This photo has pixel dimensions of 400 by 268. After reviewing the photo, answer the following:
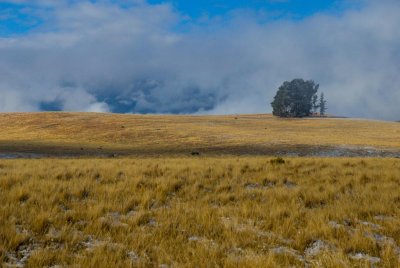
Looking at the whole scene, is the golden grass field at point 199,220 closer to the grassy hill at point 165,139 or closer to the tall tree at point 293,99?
the grassy hill at point 165,139

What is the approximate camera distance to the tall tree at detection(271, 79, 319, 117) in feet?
395

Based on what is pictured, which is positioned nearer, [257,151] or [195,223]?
[195,223]

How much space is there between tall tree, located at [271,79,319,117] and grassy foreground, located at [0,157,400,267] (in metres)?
108

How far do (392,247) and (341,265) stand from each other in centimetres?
181

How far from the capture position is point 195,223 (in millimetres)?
8938

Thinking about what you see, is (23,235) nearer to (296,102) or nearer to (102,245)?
(102,245)

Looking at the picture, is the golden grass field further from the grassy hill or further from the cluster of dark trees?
the cluster of dark trees

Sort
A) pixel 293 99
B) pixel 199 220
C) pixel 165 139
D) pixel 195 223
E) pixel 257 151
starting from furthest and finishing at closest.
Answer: pixel 293 99
pixel 165 139
pixel 257 151
pixel 199 220
pixel 195 223

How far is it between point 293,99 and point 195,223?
116229 mm

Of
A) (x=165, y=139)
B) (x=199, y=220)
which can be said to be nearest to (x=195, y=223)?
(x=199, y=220)

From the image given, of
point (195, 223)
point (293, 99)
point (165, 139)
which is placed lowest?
point (165, 139)

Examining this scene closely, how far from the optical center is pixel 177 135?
2547 inches

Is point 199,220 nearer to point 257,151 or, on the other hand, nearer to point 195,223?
point 195,223

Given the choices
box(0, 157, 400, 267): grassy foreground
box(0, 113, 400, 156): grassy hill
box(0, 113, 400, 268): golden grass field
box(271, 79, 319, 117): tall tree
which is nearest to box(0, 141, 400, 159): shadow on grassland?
box(0, 113, 400, 156): grassy hill
